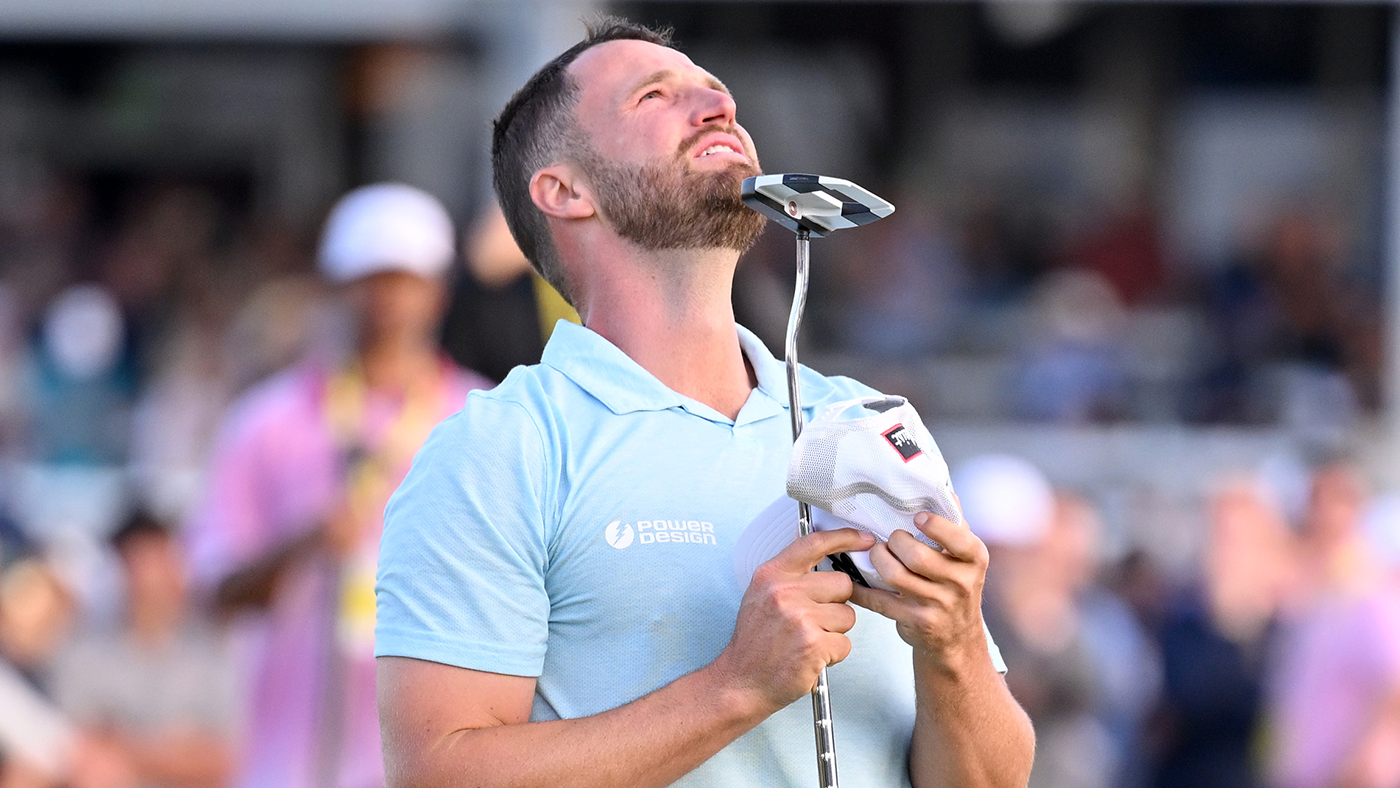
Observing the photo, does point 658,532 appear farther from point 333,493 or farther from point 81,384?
point 81,384

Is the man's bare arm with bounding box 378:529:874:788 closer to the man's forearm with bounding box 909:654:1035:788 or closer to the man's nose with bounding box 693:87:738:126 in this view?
the man's forearm with bounding box 909:654:1035:788

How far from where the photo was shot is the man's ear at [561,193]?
8.21ft

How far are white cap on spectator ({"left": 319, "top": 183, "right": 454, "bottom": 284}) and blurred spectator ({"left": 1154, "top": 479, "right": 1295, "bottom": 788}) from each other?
370 centimetres

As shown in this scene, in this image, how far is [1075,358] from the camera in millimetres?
10789

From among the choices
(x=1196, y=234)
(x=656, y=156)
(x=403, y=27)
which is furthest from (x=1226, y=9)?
(x=656, y=156)

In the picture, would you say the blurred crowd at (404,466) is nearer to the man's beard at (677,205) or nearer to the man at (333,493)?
the man at (333,493)

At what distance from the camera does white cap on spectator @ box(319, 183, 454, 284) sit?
476cm

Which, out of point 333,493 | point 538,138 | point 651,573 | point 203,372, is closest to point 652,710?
point 651,573

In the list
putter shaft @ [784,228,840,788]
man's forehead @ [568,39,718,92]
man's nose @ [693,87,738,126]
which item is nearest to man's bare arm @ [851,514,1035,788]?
putter shaft @ [784,228,840,788]

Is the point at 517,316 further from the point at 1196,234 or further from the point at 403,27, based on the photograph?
the point at 1196,234

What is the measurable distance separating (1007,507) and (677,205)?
489 centimetres

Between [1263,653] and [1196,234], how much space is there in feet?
23.7

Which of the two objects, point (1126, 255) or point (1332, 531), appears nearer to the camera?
point (1332, 531)

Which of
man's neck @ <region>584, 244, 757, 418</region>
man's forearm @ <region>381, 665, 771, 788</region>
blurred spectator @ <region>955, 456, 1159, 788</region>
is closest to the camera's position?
man's forearm @ <region>381, 665, 771, 788</region>
